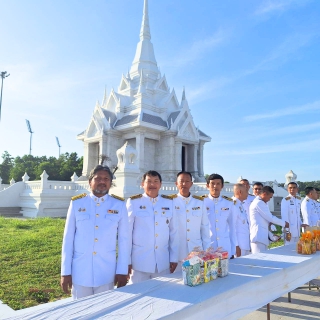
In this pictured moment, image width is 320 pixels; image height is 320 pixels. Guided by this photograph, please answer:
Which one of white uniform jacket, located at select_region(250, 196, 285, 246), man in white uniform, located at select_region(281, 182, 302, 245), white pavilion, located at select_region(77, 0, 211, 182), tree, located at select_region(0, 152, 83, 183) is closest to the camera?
white uniform jacket, located at select_region(250, 196, 285, 246)

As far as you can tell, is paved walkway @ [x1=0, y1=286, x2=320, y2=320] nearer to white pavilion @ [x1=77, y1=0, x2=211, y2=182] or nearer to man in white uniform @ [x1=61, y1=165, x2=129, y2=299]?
man in white uniform @ [x1=61, y1=165, x2=129, y2=299]

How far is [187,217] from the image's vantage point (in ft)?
12.6

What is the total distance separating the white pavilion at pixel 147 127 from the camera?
822 inches

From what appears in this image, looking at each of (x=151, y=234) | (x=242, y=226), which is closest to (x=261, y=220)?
(x=242, y=226)

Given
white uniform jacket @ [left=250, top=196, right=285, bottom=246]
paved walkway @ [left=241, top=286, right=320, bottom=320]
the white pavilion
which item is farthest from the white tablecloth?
the white pavilion

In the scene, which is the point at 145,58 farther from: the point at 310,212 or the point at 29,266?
the point at 29,266

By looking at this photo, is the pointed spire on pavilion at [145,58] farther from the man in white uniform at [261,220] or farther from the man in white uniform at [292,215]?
the man in white uniform at [261,220]

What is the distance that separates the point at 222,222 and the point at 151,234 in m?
1.44

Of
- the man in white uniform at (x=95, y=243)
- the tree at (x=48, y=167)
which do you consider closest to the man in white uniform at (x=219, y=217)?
the man in white uniform at (x=95, y=243)

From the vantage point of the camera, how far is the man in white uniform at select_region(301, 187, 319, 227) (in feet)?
23.0

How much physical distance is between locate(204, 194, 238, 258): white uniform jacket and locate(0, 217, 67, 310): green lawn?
259cm

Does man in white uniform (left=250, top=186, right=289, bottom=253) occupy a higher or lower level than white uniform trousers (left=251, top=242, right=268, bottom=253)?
higher

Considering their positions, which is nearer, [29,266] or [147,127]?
[29,266]

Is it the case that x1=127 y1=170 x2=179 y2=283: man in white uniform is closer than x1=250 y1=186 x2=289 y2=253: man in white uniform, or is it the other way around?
x1=127 y1=170 x2=179 y2=283: man in white uniform
